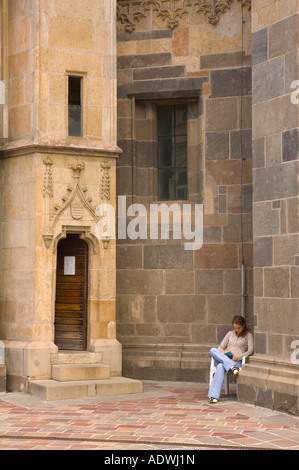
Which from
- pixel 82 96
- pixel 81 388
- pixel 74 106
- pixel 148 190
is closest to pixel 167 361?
pixel 81 388

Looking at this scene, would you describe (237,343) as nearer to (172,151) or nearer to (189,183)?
(189,183)

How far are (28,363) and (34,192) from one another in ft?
8.31

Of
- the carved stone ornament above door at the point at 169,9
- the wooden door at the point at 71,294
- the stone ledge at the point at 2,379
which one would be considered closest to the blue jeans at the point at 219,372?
the wooden door at the point at 71,294

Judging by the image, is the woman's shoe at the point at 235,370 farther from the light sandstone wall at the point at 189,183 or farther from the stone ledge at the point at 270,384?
the light sandstone wall at the point at 189,183

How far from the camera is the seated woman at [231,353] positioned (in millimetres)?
11977

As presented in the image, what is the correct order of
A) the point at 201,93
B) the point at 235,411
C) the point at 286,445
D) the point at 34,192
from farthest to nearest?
the point at 201,93, the point at 34,192, the point at 235,411, the point at 286,445

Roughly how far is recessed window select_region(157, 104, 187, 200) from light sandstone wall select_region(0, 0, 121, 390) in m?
1.57

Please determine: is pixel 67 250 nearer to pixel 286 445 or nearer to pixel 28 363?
pixel 28 363

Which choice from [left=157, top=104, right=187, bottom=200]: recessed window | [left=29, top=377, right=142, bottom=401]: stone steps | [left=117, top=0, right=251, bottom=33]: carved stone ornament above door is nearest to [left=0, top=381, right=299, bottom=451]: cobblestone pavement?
[left=29, top=377, right=142, bottom=401]: stone steps

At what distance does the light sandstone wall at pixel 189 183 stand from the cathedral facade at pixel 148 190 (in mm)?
23

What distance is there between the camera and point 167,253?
1447 centimetres

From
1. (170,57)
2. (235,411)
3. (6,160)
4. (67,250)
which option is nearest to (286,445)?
(235,411)

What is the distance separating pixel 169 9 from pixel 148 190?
307cm

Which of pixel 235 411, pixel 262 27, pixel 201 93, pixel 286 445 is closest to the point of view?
pixel 286 445
